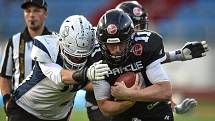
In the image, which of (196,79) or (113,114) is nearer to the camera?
(113,114)

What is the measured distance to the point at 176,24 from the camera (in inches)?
611

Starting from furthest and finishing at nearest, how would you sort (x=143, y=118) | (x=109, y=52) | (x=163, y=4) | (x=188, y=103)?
(x=163, y=4), (x=188, y=103), (x=143, y=118), (x=109, y=52)

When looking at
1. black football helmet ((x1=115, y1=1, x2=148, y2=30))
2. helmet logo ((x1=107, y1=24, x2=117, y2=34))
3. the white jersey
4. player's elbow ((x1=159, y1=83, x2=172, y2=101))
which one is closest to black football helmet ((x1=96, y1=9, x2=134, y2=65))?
helmet logo ((x1=107, y1=24, x2=117, y2=34))

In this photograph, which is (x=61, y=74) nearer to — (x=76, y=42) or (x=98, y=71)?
(x=76, y=42)

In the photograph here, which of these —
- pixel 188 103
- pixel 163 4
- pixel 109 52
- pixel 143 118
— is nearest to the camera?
pixel 109 52

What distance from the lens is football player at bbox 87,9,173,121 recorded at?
14.7ft

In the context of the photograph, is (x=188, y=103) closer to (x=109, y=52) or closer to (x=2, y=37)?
(x=109, y=52)

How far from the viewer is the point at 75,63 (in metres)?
4.73

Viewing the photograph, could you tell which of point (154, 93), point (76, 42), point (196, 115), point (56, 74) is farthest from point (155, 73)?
point (196, 115)

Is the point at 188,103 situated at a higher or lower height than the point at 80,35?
lower

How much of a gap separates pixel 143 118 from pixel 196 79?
951 cm

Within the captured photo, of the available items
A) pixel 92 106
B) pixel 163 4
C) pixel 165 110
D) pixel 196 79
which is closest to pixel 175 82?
pixel 196 79

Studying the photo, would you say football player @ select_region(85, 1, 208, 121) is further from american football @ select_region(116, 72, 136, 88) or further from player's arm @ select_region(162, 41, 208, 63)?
american football @ select_region(116, 72, 136, 88)

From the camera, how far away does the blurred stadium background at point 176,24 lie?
1396 cm
